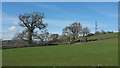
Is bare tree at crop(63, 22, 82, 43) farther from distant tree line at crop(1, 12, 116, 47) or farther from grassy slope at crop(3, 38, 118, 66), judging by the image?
grassy slope at crop(3, 38, 118, 66)

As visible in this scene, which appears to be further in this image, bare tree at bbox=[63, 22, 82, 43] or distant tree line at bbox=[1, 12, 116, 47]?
bare tree at bbox=[63, 22, 82, 43]

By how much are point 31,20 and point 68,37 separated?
12630 mm

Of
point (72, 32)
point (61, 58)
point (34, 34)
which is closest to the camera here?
point (61, 58)

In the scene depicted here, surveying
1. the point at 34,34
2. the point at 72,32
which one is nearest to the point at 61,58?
the point at 34,34

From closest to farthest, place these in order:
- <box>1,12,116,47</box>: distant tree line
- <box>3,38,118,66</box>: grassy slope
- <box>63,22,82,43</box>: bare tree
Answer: <box>3,38,118,66</box>: grassy slope
<box>1,12,116,47</box>: distant tree line
<box>63,22,82,43</box>: bare tree

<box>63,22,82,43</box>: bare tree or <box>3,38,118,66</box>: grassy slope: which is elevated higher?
<box>63,22,82,43</box>: bare tree

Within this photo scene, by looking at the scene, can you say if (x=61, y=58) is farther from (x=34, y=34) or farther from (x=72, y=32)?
(x=72, y=32)

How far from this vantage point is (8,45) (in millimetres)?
42781

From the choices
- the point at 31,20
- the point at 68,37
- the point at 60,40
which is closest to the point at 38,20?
the point at 31,20

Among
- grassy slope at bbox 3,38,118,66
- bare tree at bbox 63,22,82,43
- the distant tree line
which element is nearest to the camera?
grassy slope at bbox 3,38,118,66

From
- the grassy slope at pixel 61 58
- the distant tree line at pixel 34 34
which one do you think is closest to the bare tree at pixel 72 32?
the distant tree line at pixel 34 34

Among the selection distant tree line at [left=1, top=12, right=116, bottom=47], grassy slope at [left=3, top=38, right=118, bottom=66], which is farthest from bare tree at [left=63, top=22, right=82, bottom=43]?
grassy slope at [left=3, top=38, right=118, bottom=66]

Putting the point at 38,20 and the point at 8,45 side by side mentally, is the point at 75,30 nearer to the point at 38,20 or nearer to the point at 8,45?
the point at 38,20

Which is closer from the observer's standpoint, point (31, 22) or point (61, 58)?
point (61, 58)
